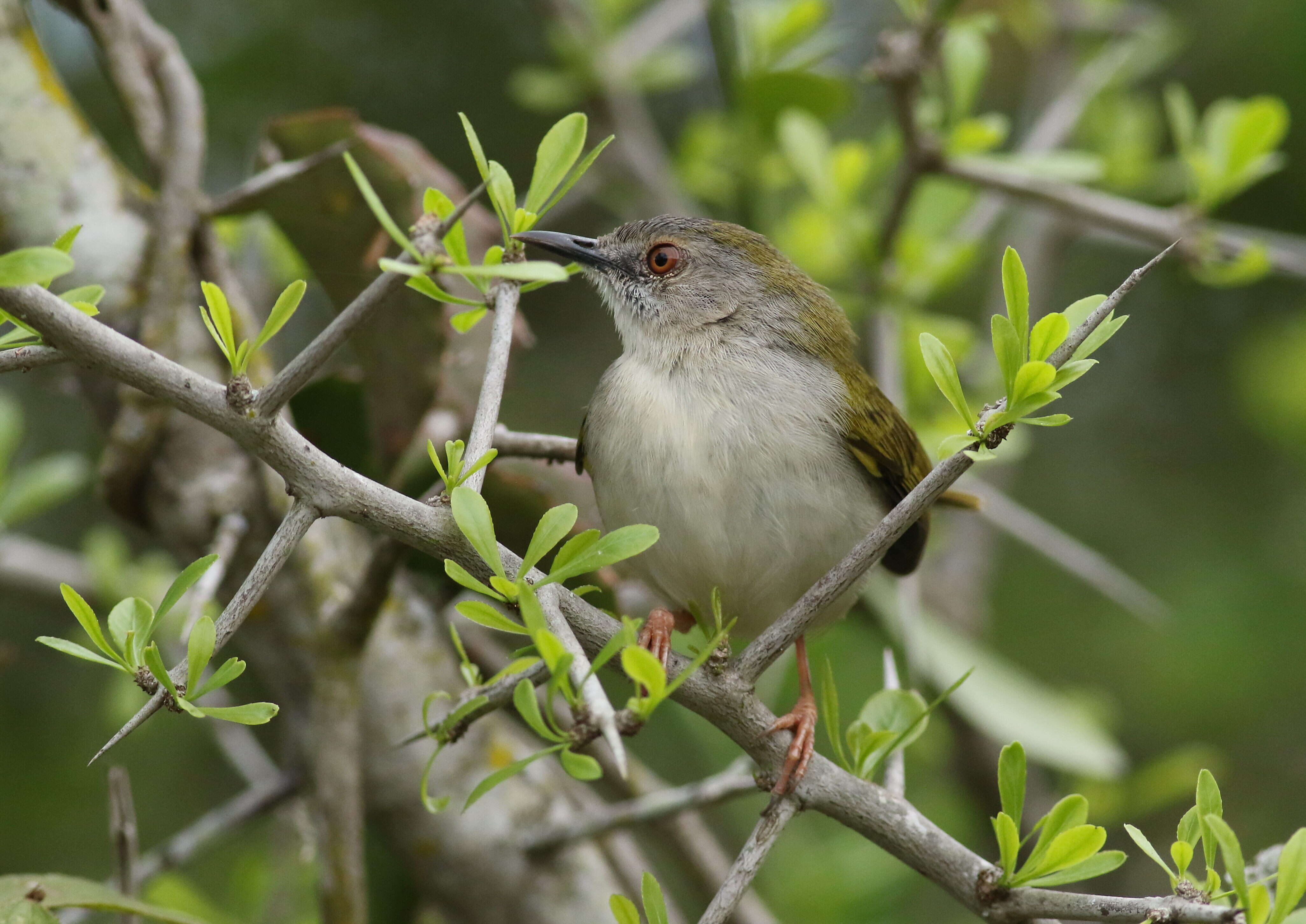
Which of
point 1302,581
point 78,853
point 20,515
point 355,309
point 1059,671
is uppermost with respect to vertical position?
point 355,309

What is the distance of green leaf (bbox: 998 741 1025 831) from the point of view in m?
1.96

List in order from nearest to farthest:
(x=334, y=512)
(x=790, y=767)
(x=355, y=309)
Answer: (x=355, y=309) < (x=334, y=512) < (x=790, y=767)

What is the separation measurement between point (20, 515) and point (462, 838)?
1721 millimetres

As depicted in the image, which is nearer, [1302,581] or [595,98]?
[595,98]

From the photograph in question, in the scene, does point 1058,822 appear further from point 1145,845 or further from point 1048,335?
point 1048,335

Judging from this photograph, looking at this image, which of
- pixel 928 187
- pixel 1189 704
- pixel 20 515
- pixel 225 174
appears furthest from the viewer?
pixel 225 174

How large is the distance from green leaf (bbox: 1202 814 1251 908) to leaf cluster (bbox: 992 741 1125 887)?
24 centimetres

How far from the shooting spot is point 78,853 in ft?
17.4

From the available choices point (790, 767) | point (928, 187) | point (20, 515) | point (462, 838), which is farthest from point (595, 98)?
point (790, 767)

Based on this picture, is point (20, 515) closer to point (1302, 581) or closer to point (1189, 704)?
point (1189, 704)

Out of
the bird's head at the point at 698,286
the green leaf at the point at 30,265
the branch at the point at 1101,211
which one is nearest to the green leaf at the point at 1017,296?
the green leaf at the point at 30,265

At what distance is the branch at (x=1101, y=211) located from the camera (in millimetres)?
3785

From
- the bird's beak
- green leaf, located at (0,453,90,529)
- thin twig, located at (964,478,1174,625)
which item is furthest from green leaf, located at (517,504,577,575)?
green leaf, located at (0,453,90,529)

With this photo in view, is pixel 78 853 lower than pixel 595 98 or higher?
lower
